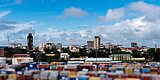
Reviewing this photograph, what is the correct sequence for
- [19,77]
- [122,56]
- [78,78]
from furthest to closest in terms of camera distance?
1. [122,56]
2. [19,77]
3. [78,78]

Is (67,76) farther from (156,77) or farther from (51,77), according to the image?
(156,77)

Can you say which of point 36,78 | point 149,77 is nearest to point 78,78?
point 36,78

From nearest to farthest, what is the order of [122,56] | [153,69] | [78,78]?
[78,78] → [153,69] → [122,56]

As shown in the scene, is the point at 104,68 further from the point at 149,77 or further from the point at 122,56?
the point at 122,56

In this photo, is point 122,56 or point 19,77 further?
point 122,56

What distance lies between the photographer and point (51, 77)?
27188 millimetres

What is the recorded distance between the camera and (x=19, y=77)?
28.2 m

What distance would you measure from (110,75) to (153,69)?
822 cm

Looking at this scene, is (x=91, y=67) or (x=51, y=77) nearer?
(x=51, y=77)

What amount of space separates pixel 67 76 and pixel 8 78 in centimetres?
516

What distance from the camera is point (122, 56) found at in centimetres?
8662

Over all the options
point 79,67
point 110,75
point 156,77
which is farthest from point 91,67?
point 156,77

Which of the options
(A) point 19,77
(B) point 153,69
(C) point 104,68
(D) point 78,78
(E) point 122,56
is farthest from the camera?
(E) point 122,56

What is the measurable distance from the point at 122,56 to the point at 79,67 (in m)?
49.4
